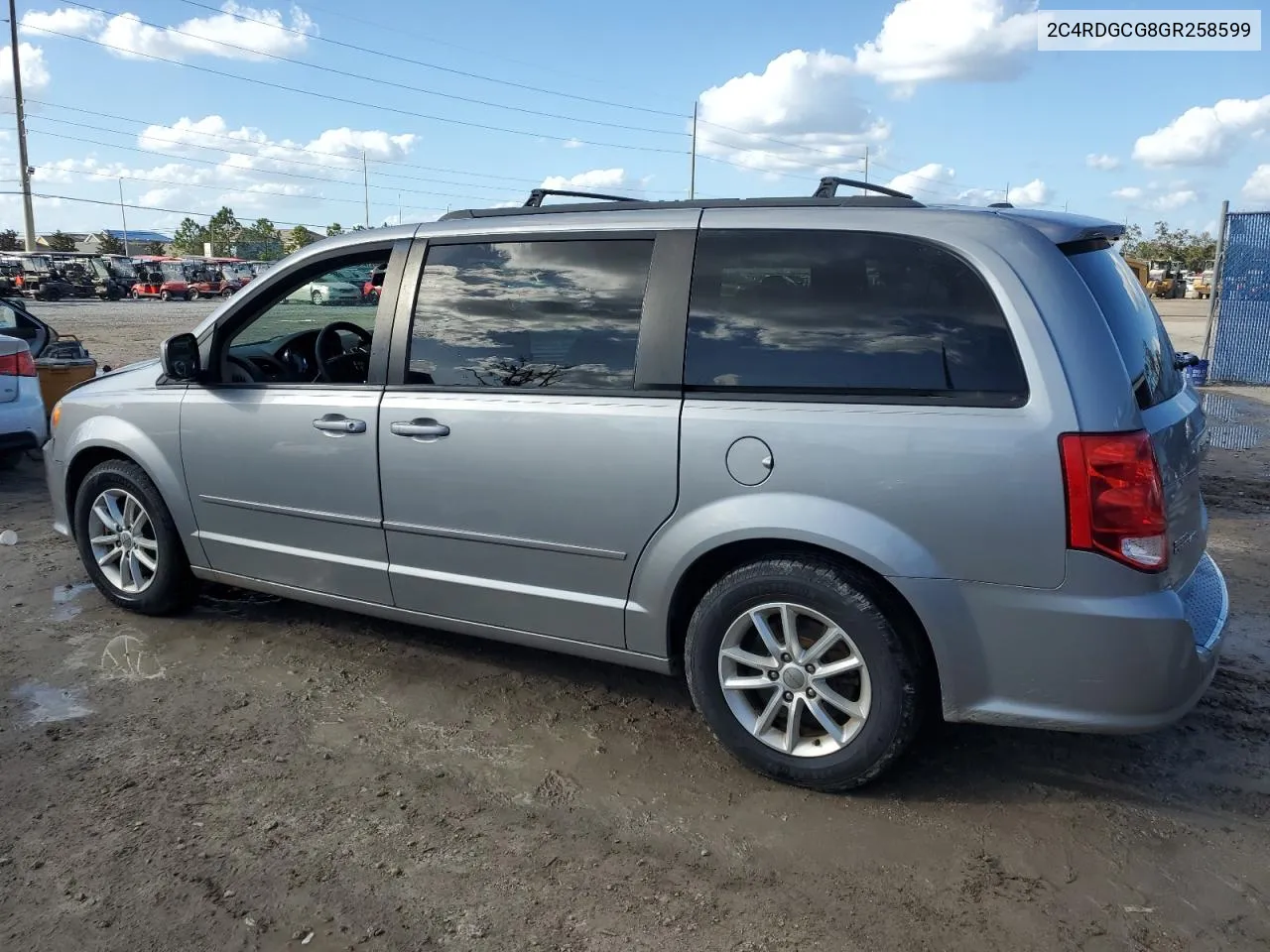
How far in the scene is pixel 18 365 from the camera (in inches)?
297

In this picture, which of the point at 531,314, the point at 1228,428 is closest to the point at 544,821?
the point at 531,314

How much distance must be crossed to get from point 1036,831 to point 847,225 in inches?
76.8

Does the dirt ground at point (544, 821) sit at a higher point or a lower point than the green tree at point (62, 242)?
lower

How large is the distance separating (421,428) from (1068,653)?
2.34 m

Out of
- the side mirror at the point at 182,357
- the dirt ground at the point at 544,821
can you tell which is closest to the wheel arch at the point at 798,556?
the dirt ground at the point at 544,821

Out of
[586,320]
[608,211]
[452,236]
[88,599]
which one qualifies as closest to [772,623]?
[586,320]

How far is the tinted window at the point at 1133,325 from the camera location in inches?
115

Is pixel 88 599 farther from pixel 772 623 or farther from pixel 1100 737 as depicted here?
pixel 1100 737

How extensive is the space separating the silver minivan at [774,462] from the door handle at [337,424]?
0.05 ft

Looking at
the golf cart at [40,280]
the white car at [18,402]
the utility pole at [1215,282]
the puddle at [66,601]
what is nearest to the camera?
the puddle at [66,601]

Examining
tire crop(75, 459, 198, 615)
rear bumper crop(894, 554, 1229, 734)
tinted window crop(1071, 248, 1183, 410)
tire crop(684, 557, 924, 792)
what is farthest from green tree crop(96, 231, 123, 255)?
rear bumper crop(894, 554, 1229, 734)

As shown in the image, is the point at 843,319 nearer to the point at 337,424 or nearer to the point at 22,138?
the point at 337,424

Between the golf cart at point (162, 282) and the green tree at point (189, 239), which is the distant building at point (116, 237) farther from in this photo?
the golf cart at point (162, 282)

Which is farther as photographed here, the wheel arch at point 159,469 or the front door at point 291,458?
the wheel arch at point 159,469
